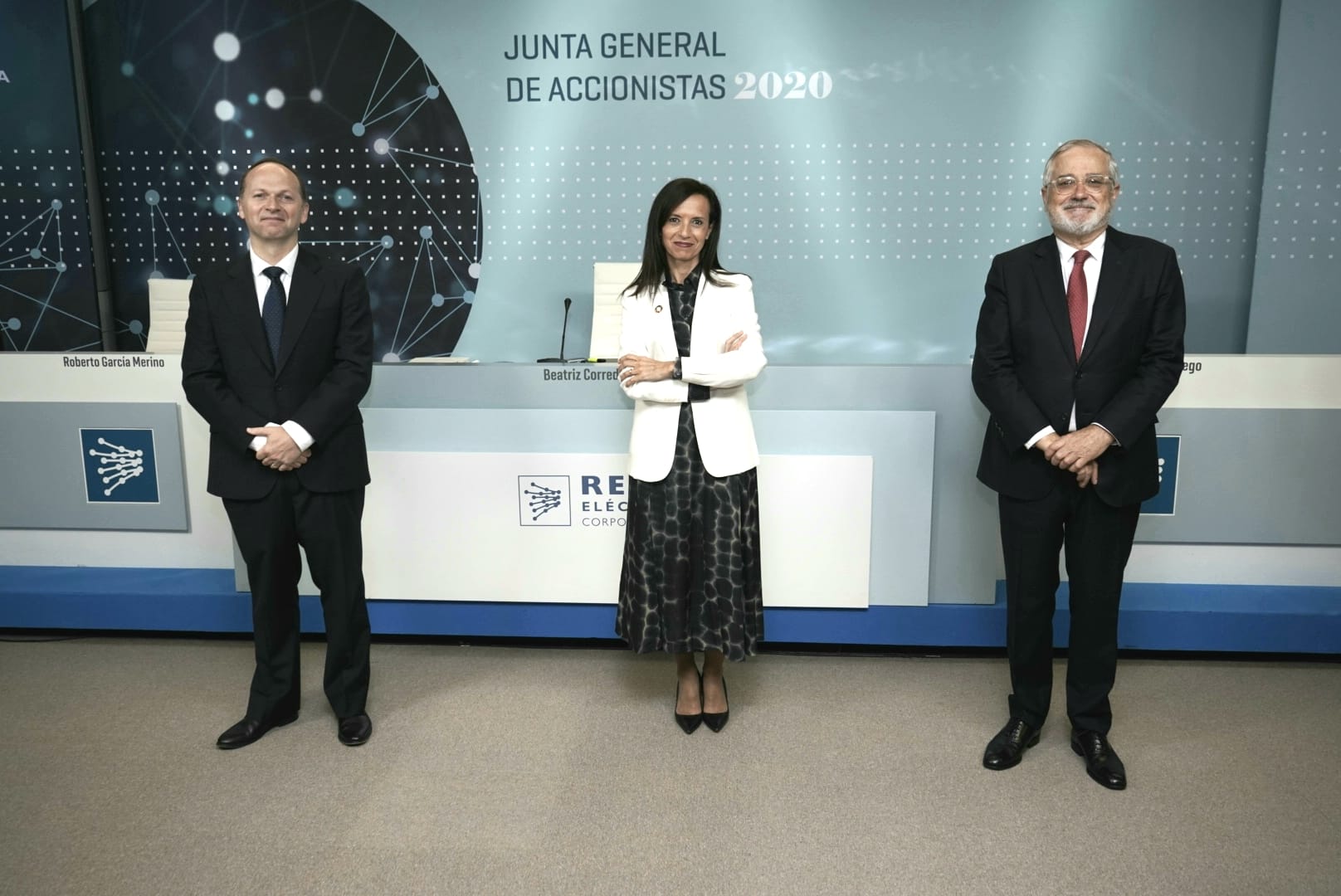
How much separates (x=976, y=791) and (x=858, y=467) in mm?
1119

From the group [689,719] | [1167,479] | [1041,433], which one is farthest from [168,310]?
[1167,479]

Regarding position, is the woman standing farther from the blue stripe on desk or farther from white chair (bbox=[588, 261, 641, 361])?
white chair (bbox=[588, 261, 641, 361])

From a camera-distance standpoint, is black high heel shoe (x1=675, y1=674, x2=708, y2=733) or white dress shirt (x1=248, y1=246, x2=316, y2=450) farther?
black high heel shoe (x1=675, y1=674, x2=708, y2=733)

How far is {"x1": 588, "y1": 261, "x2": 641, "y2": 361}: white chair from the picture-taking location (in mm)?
3379

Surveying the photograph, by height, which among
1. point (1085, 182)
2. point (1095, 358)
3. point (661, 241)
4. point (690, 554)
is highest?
point (1085, 182)

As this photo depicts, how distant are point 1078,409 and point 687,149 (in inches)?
107

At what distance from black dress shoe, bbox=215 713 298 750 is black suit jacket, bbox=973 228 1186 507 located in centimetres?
228

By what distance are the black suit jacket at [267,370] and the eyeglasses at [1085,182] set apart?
1915 mm

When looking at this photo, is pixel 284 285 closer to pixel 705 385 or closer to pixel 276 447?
pixel 276 447

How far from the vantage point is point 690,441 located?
2443 millimetres

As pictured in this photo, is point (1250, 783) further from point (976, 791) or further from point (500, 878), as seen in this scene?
point (500, 878)

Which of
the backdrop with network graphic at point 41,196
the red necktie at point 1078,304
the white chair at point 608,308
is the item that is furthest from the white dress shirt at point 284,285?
the backdrop with network graphic at point 41,196

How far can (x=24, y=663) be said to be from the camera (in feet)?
10.3

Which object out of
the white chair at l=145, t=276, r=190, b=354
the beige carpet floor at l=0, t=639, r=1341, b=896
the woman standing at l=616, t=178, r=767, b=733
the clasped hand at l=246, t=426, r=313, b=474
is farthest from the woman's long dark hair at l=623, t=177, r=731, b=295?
the white chair at l=145, t=276, r=190, b=354
